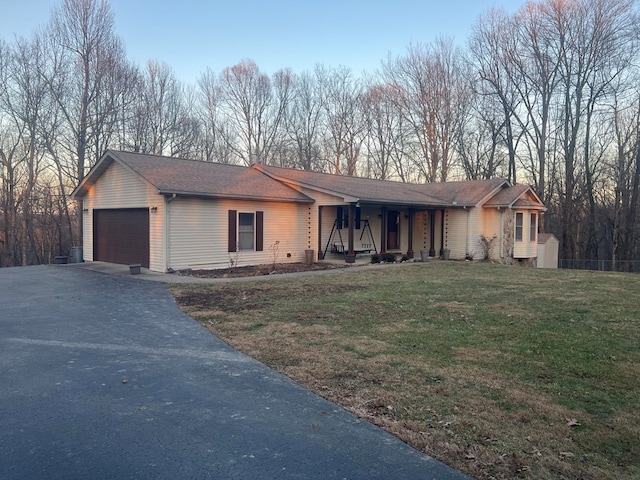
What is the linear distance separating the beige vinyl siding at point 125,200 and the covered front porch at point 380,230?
672 centimetres

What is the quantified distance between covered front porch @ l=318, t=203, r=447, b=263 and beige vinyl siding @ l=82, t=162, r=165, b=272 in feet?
22.0

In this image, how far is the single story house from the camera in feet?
49.9

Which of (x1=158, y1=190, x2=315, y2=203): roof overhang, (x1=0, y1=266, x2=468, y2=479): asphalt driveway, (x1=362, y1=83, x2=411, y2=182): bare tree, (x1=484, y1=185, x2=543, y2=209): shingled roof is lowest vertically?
(x1=0, y1=266, x2=468, y2=479): asphalt driveway

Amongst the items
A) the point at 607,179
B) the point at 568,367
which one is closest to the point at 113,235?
the point at 568,367

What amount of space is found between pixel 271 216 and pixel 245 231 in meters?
1.29

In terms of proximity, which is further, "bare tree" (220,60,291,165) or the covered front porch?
"bare tree" (220,60,291,165)

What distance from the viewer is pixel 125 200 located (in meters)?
16.4

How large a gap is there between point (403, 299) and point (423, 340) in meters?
3.48

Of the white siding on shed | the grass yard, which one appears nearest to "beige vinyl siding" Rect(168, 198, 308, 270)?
the grass yard

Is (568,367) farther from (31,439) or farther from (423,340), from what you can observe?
(31,439)

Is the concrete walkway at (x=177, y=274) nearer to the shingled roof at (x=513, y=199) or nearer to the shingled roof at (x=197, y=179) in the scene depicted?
the shingled roof at (x=197, y=179)

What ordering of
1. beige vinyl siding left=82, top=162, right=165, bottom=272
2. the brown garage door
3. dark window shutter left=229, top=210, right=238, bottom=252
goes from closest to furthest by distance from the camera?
beige vinyl siding left=82, top=162, right=165, bottom=272 < the brown garage door < dark window shutter left=229, top=210, right=238, bottom=252

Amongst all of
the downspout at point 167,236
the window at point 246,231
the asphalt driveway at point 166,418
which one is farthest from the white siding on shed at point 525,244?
the asphalt driveway at point 166,418

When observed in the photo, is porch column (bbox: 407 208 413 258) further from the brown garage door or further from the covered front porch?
the brown garage door
